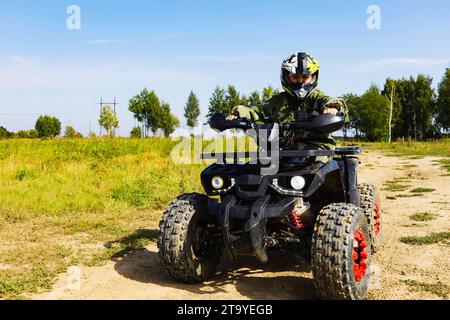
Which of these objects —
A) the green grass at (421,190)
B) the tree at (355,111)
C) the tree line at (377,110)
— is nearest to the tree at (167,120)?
the tree line at (377,110)

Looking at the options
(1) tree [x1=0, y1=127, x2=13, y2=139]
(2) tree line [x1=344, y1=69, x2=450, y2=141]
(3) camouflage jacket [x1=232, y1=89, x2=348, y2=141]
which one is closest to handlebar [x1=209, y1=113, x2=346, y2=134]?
(3) camouflage jacket [x1=232, y1=89, x2=348, y2=141]

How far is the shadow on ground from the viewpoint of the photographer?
14.9ft

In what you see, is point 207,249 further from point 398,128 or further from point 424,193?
point 398,128

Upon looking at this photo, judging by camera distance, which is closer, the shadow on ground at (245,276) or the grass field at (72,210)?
the shadow on ground at (245,276)

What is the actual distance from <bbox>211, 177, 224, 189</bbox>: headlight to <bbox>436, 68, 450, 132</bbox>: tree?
64.7m

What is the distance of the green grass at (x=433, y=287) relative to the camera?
4.38 metres

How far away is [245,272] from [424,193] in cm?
734

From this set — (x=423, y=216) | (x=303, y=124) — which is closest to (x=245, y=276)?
(x=303, y=124)

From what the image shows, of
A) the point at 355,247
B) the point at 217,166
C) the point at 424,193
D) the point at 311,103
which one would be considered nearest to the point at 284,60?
the point at 311,103

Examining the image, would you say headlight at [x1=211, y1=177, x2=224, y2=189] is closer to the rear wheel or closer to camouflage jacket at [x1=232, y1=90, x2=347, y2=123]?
camouflage jacket at [x1=232, y1=90, x2=347, y2=123]

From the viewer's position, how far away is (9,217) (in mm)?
8500

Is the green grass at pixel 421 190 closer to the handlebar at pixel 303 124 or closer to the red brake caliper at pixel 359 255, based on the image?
the red brake caliper at pixel 359 255

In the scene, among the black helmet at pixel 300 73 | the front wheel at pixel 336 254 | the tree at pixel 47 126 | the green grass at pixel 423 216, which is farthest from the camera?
the tree at pixel 47 126

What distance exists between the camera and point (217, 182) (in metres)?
4.57
